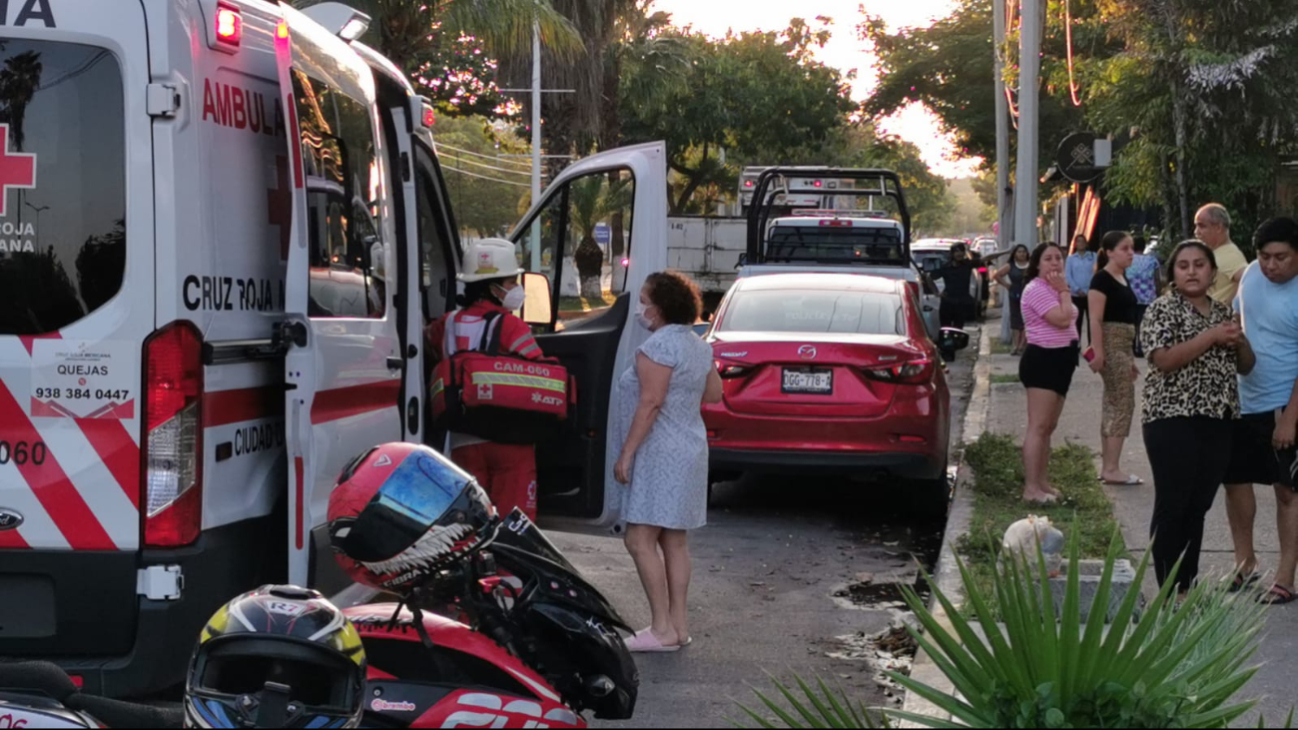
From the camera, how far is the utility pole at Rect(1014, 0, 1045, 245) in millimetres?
20031

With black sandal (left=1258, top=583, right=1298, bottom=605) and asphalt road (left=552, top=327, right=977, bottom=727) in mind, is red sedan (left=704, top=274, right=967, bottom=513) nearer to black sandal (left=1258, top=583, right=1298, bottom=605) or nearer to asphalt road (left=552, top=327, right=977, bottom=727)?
asphalt road (left=552, top=327, right=977, bottom=727)

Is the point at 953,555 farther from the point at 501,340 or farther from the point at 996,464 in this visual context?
the point at 996,464

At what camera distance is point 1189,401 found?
6824 mm

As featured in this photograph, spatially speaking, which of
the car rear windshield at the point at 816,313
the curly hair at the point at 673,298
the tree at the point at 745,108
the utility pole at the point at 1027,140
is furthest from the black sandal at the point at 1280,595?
the tree at the point at 745,108

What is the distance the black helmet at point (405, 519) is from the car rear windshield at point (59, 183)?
1.84 meters

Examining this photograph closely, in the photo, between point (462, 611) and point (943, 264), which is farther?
point (943, 264)

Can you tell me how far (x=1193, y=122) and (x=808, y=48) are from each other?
127 ft

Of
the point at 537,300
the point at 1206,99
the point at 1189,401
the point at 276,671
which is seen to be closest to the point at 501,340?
the point at 537,300

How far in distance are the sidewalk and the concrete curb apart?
0.16 m

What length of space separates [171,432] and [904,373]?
567 centimetres

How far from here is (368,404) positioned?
228 inches

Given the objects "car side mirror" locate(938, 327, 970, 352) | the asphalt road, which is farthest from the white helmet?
"car side mirror" locate(938, 327, 970, 352)

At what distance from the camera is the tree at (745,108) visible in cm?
5050

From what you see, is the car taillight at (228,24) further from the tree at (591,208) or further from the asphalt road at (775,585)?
the asphalt road at (775,585)
